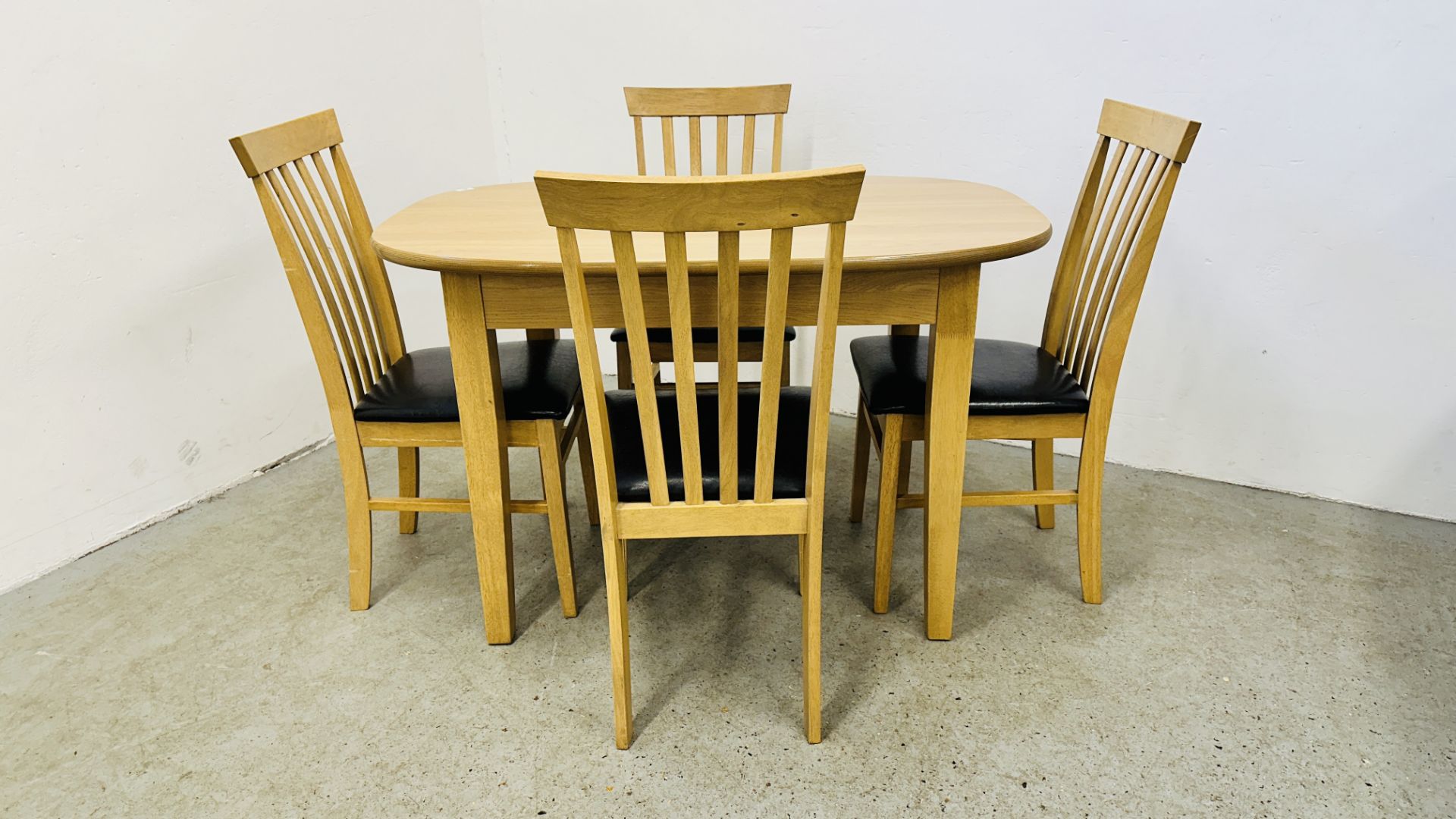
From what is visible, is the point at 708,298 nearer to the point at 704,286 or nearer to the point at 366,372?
the point at 704,286

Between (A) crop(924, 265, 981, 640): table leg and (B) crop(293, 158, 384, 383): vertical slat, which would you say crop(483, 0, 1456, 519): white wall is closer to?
(A) crop(924, 265, 981, 640): table leg

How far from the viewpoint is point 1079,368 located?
1.95 meters

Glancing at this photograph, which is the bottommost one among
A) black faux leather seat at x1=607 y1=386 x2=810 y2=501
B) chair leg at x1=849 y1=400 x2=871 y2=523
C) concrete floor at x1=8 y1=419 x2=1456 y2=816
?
concrete floor at x1=8 y1=419 x2=1456 y2=816

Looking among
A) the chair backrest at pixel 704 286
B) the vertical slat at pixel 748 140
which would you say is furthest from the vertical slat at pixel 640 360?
the vertical slat at pixel 748 140

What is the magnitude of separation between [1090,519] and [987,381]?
1.25 ft

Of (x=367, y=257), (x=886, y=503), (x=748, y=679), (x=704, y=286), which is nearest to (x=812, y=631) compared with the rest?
Answer: (x=748, y=679)

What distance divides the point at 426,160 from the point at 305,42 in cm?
53

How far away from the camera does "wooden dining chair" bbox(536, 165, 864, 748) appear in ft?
3.98

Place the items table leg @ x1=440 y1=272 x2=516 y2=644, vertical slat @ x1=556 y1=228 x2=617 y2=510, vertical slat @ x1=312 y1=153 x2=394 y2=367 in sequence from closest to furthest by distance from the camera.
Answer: vertical slat @ x1=556 y1=228 x2=617 y2=510, table leg @ x1=440 y1=272 x2=516 y2=644, vertical slat @ x1=312 y1=153 x2=394 y2=367

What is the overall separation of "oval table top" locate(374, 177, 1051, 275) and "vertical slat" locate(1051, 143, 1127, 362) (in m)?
0.18

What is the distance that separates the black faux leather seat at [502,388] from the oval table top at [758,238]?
313 millimetres

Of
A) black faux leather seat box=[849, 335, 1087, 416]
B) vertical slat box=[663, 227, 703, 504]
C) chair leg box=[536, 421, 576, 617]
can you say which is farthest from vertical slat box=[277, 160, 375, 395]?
black faux leather seat box=[849, 335, 1087, 416]

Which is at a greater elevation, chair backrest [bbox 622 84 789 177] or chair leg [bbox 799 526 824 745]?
chair backrest [bbox 622 84 789 177]

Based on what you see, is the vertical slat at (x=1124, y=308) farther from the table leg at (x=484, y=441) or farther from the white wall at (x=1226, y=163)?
the table leg at (x=484, y=441)
